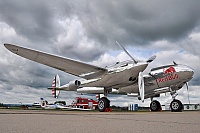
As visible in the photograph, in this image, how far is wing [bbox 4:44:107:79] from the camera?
1209cm

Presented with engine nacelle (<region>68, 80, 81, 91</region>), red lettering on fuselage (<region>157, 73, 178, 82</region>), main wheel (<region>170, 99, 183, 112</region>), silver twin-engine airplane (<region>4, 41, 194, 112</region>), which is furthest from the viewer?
engine nacelle (<region>68, 80, 81, 91</region>)

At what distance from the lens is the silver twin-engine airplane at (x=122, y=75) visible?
43.6ft

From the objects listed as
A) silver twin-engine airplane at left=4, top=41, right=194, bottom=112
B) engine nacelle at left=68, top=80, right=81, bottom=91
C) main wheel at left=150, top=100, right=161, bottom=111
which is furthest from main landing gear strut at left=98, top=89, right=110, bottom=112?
main wheel at left=150, top=100, right=161, bottom=111

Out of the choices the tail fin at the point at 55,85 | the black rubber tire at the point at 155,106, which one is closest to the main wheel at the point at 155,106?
the black rubber tire at the point at 155,106

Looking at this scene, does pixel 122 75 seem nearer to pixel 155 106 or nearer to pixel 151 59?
pixel 151 59

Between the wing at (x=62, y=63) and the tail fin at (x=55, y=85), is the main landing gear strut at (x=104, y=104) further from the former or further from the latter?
the tail fin at (x=55, y=85)

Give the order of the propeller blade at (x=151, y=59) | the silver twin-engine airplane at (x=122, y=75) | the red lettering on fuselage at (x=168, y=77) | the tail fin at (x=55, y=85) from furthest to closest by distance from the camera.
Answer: the tail fin at (x=55, y=85)
the red lettering on fuselage at (x=168, y=77)
the propeller blade at (x=151, y=59)
the silver twin-engine airplane at (x=122, y=75)

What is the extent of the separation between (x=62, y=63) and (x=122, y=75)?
4011 mm

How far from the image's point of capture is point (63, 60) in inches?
528

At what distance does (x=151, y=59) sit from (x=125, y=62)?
1.89 metres

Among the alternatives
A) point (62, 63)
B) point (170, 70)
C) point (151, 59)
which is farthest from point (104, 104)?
point (170, 70)

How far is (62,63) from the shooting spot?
13.9 meters

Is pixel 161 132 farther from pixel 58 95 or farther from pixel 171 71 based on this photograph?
pixel 58 95

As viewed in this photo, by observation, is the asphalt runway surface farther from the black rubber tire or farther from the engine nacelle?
the black rubber tire
